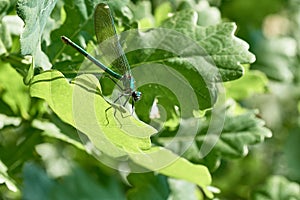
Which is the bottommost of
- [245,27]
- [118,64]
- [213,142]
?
[245,27]

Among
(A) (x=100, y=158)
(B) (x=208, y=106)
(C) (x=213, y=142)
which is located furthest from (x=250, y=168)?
(B) (x=208, y=106)

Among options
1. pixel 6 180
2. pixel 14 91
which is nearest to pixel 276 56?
pixel 14 91

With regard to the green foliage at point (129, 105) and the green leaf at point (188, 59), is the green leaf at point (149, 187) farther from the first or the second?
the green leaf at point (188, 59)

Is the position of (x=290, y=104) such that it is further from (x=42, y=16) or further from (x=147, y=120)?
(x=42, y=16)

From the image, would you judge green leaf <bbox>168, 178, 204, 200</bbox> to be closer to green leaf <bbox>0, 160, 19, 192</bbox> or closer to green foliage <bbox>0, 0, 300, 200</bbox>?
green foliage <bbox>0, 0, 300, 200</bbox>

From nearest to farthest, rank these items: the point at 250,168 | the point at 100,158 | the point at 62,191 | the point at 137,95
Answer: the point at 137,95, the point at 100,158, the point at 62,191, the point at 250,168

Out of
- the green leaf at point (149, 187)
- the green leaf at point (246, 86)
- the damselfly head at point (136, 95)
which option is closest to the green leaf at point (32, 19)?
the damselfly head at point (136, 95)
